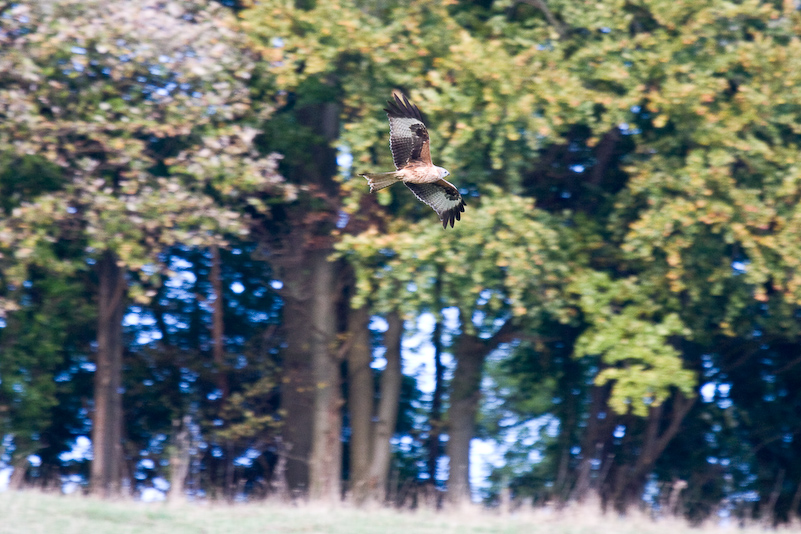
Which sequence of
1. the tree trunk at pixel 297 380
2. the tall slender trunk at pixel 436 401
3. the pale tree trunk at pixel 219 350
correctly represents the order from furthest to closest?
the tall slender trunk at pixel 436 401, the pale tree trunk at pixel 219 350, the tree trunk at pixel 297 380

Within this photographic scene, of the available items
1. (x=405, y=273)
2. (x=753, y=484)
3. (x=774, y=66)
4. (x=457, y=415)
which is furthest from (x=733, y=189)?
(x=753, y=484)

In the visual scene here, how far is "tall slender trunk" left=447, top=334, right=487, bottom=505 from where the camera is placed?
12.5m

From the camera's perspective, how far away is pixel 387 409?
481 inches

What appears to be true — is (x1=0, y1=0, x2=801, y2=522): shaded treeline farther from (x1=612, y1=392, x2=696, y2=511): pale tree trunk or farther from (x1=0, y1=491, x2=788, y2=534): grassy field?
(x1=0, y1=491, x2=788, y2=534): grassy field

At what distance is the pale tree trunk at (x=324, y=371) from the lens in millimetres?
11805

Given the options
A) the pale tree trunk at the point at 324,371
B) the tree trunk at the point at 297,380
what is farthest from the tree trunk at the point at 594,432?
the tree trunk at the point at 297,380

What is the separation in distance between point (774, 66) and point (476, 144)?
347cm

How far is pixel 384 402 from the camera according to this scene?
12234 millimetres

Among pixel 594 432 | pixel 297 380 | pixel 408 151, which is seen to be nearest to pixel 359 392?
pixel 297 380

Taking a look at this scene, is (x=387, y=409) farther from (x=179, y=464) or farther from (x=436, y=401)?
(x=436, y=401)

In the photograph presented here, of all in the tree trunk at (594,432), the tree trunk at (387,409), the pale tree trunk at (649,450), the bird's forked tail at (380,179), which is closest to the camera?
the bird's forked tail at (380,179)

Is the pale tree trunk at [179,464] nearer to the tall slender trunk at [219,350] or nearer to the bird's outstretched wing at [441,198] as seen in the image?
the tall slender trunk at [219,350]

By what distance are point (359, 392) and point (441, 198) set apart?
4891mm

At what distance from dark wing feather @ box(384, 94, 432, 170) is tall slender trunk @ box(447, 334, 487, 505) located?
5684mm
